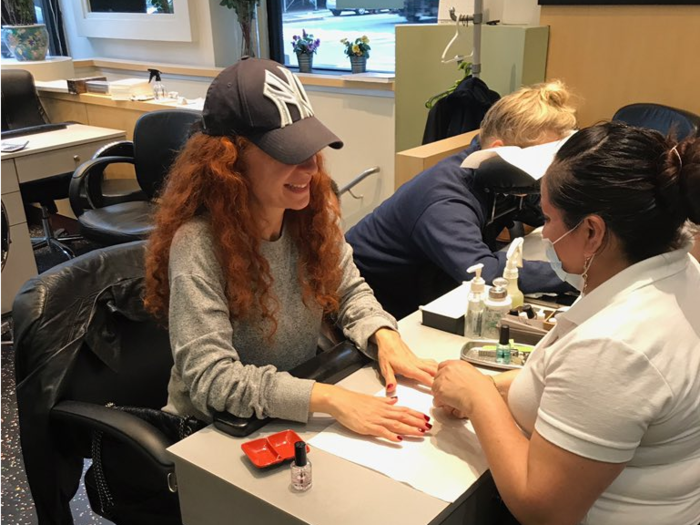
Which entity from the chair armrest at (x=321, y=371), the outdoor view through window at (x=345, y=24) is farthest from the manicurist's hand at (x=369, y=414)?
the outdoor view through window at (x=345, y=24)

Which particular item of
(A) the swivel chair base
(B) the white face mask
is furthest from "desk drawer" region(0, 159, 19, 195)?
(B) the white face mask

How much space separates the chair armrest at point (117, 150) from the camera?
3.31 metres

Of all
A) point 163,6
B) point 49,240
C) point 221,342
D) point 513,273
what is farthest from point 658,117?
point 49,240

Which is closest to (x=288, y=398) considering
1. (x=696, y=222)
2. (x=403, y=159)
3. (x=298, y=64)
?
(x=696, y=222)

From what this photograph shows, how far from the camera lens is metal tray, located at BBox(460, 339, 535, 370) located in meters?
1.33

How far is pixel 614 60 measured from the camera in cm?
271

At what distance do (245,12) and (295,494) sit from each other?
3.48 meters

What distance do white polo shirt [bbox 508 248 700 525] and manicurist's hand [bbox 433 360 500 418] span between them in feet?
0.42

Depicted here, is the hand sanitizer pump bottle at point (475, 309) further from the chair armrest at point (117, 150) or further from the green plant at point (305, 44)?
the green plant at point (305, 44)

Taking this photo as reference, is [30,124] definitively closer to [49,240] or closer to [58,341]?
[49,240]

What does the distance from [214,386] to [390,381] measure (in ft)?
1.10

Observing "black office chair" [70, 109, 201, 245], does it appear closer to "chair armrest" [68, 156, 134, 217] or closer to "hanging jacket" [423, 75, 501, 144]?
"chair armrest" [68, 156, 134, 217]

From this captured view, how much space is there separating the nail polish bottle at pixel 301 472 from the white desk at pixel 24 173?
8.89 feet

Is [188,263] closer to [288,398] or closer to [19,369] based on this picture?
[288,398]
